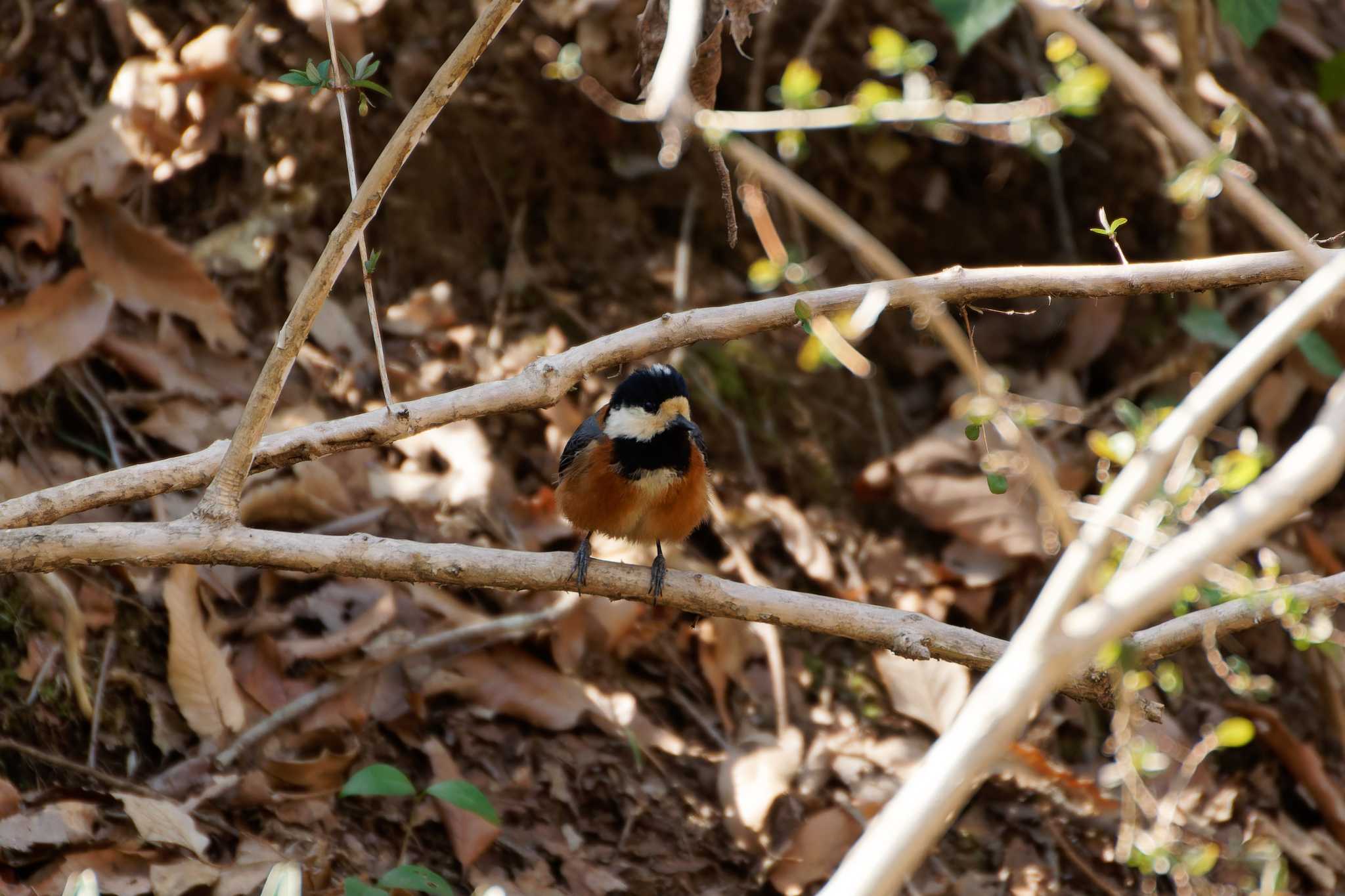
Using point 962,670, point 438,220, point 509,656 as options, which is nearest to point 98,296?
point 438,220

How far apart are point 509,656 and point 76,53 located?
3.23 meters

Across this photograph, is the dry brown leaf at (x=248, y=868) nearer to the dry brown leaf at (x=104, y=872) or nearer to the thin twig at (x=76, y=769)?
the dry brown leaf at (x=104, y=872)

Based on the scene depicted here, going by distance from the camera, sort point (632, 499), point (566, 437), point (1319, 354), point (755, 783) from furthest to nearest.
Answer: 1. point (1319, 354)
2. point (566, 437)
3. point (755, 783)
4. point (632, 499)

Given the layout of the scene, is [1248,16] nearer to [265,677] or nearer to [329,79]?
[329,79]

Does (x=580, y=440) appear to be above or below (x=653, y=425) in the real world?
below

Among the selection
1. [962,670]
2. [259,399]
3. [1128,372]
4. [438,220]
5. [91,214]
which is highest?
[259,399]

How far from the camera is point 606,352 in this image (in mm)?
3049

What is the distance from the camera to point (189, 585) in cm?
404

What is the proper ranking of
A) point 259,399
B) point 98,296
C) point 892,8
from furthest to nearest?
point 892,8, point 98,296, point 259,399

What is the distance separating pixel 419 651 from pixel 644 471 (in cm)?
112

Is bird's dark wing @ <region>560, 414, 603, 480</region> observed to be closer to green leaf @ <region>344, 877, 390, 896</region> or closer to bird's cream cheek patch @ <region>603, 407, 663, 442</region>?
bird's cream cheek patch @ <region>603, 407, 663, 442</region>

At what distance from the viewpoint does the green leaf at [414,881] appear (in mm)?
3311

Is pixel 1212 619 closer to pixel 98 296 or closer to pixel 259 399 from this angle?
pixel 259 399

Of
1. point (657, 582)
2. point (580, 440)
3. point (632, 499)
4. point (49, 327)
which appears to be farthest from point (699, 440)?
point (49, 327)
